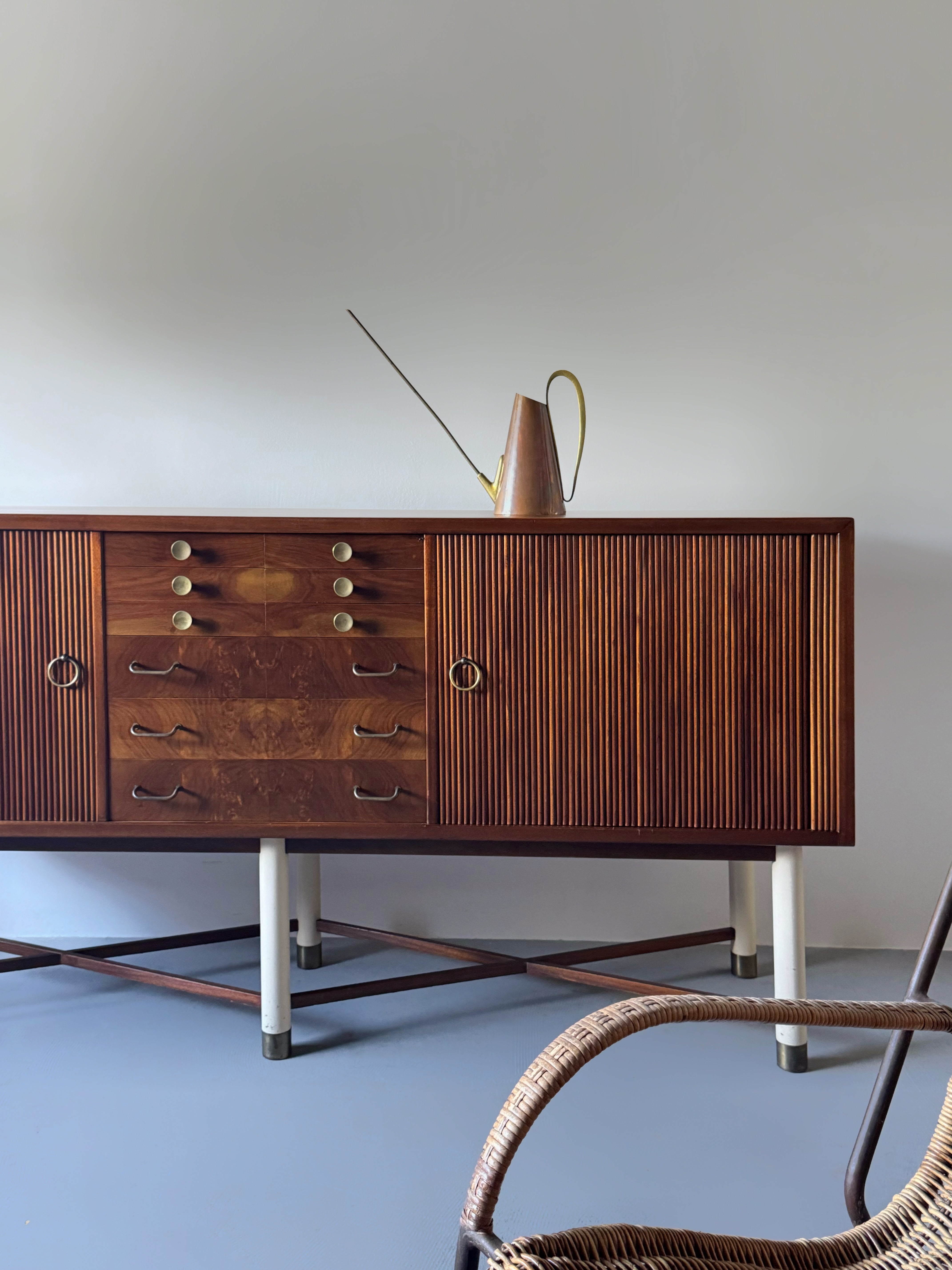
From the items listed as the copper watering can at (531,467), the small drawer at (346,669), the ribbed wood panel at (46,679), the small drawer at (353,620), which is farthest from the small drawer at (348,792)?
the copper watering can at (531,467)

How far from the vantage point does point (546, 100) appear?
7.06 feet

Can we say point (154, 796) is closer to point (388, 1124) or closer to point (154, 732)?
point (154, 732)

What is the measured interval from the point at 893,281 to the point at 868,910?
1439mm

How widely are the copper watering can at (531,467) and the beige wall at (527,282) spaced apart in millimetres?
411

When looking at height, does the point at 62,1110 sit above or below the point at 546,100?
below

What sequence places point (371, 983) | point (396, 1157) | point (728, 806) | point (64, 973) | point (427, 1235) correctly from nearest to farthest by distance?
point (427, 1235) < point (396, 1157) < point (728, 806) < point (371, 983) < point (64, 973)

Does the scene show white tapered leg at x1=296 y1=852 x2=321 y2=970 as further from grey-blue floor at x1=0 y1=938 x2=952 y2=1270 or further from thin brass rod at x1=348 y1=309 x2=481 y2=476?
thin brass rod at x1=348 y1=309 x2=481 y2=476

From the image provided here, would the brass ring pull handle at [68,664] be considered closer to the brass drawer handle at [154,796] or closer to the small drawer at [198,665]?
the small drawer at [198,665]

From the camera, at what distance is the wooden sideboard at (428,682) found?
1624 millimetres

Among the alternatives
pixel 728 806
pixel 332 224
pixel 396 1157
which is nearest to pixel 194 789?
pixel 396 1157

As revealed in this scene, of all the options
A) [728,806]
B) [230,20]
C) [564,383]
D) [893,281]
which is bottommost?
[728,806]

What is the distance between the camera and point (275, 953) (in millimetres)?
1702

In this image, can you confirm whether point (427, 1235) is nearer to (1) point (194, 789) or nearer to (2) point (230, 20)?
(1) point (194, 789)

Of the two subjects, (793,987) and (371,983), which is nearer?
(793,987)
